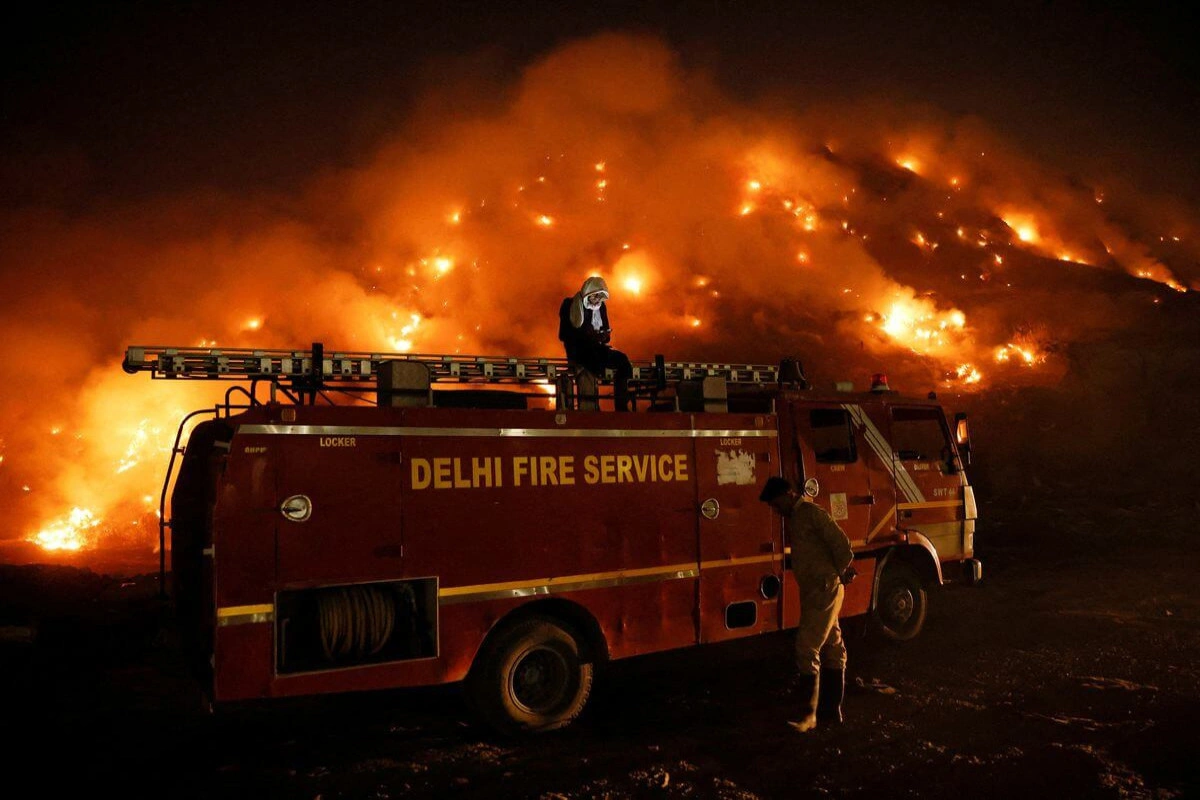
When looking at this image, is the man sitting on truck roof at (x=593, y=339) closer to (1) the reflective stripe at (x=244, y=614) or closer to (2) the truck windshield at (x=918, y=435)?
(2) the truck windshield at (x=918, y=435)

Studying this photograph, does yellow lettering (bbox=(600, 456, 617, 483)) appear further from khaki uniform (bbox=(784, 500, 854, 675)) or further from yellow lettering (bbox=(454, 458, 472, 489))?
khaki uniform (bbox=(784, 500, 854, 675))

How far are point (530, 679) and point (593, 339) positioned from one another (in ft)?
9.76

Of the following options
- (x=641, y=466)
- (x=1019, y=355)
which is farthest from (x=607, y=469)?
(x=1019, y=355)

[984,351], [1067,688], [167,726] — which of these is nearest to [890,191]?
[984,351]

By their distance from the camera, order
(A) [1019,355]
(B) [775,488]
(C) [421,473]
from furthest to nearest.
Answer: (A) [1019,355] < (B) [775,488] < (C) [421,473]

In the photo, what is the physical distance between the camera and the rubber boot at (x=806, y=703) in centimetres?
504

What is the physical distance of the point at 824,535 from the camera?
5.11m

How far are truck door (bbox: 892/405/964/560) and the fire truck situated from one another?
0.53 metres

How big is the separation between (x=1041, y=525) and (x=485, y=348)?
23.2 m

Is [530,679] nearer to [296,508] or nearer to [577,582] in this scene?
[577,582]

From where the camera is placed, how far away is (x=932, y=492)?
730 cm

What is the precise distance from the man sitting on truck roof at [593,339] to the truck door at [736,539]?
39.1 inches

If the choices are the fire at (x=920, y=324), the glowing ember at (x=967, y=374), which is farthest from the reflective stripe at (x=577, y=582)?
the fire at (x=920, y=324)

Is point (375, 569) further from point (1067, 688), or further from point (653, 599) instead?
point (1067, 688)
